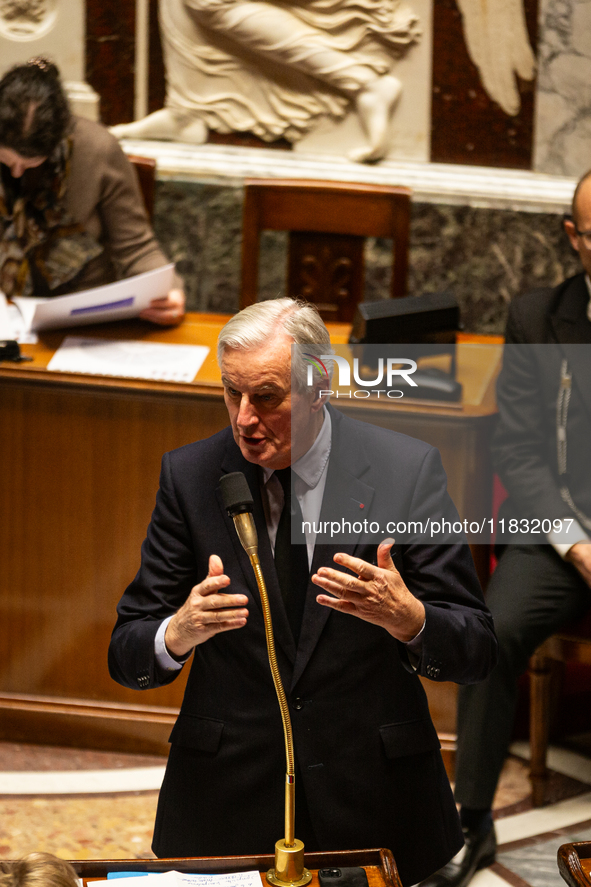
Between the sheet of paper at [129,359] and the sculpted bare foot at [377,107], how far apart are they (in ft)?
5.93

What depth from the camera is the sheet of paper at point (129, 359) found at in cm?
287

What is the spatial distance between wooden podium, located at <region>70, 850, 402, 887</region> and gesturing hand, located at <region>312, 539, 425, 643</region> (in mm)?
340

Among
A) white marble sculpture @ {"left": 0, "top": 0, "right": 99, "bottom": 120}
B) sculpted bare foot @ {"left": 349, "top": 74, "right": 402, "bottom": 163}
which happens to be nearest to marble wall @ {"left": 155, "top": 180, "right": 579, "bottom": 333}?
sculpted bare foot @ {"left": 349, "top": 74, "right": 402, "bottom": 163}

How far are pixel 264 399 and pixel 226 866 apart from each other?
0.69 meters

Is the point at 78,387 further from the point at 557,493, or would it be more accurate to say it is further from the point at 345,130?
the point at 345,130

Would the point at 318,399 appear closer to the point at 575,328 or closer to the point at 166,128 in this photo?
the point at 575,328

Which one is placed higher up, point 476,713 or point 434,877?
point 476,713

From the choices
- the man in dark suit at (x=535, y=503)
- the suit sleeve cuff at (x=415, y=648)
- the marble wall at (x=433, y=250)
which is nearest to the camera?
the suit sleeve cuff at (x=415, y=648)

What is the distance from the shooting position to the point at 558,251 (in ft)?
14.7

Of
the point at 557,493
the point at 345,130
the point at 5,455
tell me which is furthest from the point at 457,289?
the point at 5,455

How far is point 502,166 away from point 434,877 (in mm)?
3010

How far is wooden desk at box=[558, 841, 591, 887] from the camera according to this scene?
1.46 m

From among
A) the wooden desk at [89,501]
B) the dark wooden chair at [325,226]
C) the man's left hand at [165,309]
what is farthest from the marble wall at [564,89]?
the man's left hand at [165,309]

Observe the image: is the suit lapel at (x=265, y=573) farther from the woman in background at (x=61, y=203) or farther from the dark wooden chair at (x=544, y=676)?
the woman in background at (x=61, y=203)
